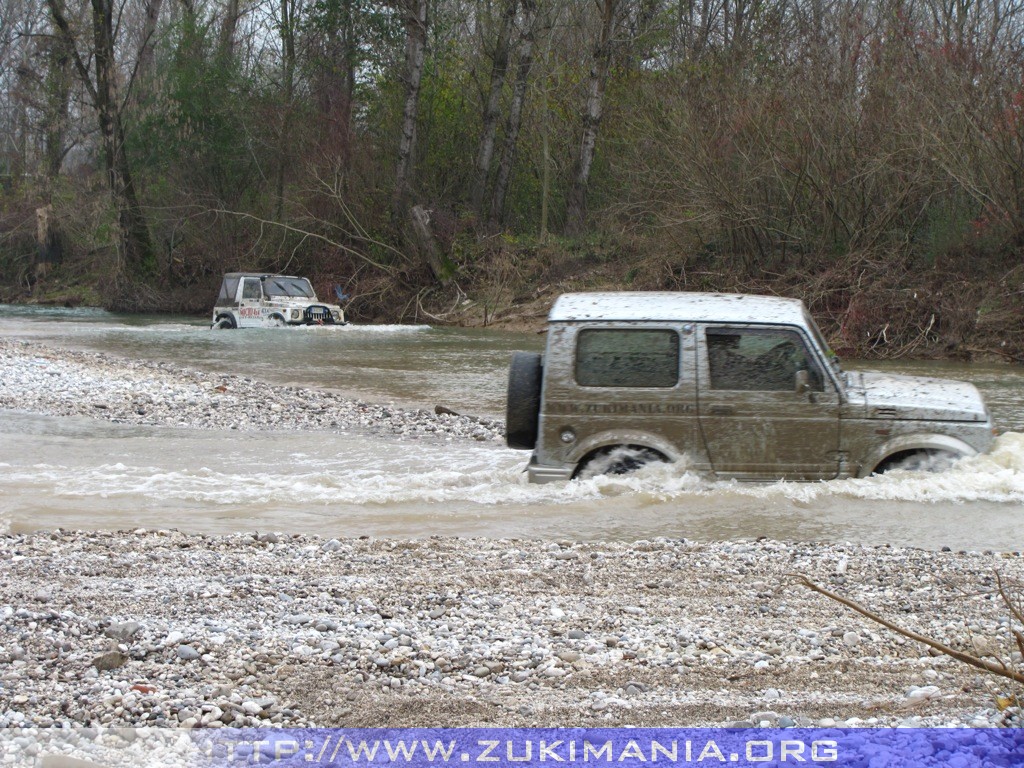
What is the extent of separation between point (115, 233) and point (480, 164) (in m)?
14.7

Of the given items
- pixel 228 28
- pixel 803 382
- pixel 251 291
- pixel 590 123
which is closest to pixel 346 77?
pixel 228 28

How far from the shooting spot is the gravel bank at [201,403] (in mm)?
13586

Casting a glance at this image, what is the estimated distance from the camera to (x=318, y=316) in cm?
3105

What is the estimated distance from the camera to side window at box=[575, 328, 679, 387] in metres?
8.70

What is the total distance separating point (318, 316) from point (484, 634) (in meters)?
26.4

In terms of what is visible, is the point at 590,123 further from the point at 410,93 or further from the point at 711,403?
the point at 711,403

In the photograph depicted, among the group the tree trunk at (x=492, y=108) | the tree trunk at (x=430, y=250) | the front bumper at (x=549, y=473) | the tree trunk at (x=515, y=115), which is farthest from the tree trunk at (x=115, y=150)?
the front bumper at (x=549, y=473)

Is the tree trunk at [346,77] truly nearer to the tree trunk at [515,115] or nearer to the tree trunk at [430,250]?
the tree trunk at [430,250]

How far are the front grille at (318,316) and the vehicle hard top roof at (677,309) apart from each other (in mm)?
22423

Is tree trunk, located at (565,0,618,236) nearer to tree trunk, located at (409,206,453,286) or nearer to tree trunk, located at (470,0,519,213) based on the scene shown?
tree trunk, located at (470,0,519,213)

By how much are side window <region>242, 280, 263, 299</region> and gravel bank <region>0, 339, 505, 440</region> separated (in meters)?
11.7

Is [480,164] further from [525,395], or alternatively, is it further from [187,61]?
[525,395]

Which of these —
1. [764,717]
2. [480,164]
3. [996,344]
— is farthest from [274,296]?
[764,717]

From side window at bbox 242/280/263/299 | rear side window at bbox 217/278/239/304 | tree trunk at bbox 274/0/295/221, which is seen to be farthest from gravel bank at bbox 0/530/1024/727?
tree trunk at bbox 274/0/295/221
